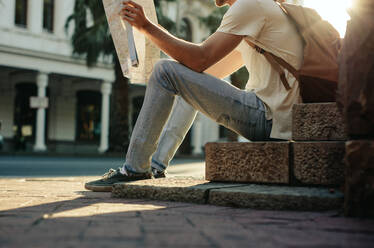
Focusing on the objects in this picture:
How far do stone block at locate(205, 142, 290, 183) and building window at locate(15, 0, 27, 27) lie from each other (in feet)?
67.7

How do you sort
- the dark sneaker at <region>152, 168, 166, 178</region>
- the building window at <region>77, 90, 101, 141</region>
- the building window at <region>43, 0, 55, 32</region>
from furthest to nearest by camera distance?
the building window at <region>77, 90, 101, 141</region>, the building window at <region>43, 0, 55, 32</region>, the dark sneaker at <region>152, 168, 166, 178</region>

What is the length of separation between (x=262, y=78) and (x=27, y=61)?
19.7 m

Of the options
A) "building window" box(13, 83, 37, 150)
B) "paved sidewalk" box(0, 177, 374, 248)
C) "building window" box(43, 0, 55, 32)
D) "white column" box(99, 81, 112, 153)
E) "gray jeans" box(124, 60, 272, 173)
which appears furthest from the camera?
"white column" box(99, 81, 112, 153)

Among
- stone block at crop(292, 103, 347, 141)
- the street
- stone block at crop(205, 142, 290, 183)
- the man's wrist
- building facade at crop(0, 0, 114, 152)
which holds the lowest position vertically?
the street

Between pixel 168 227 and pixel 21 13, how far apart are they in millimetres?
21910

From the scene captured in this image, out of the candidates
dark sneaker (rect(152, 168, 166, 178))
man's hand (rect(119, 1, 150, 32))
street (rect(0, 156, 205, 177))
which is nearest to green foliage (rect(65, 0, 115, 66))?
street (rect(0, 156, 205, 177))

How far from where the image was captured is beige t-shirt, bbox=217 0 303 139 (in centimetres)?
292

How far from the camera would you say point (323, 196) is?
95.7 inches

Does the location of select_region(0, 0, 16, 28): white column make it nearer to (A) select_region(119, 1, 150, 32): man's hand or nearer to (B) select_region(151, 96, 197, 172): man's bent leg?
(B) select_region(151, 96, 197, 172): man's bent leg

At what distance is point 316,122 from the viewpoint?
9.31ft

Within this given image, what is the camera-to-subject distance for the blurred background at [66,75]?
1820 centimetres

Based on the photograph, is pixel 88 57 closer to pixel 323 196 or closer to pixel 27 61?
pixel 27 61

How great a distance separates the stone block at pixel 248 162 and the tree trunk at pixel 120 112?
48.8ft

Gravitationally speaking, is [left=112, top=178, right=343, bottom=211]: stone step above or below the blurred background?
below
